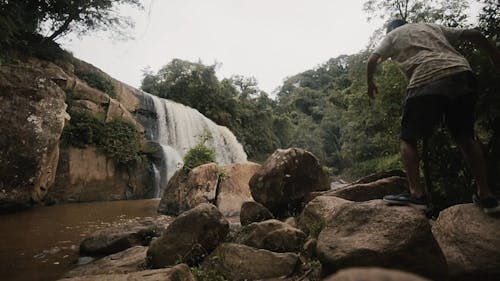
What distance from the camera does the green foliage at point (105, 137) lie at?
12.1 meters

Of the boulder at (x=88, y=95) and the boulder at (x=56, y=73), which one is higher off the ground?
the boulder at (x=56, y=73)

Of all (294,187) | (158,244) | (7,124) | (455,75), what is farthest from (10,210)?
(455,75)

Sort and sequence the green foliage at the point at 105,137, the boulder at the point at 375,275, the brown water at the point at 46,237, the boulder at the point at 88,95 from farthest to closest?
the boulder at the point at 88,95 → the green foliage at the point at 105,137 → the brown water at the point at 46,237 → the boulder at the point at 375,275

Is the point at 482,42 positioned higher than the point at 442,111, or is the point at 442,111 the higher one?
the point at 482,42

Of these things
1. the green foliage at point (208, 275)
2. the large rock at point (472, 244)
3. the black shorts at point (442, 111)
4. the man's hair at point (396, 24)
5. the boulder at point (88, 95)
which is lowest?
the green foliage at point (208, 275)

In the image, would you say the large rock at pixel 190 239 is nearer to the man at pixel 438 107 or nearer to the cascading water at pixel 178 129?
the man at pixel 438 107

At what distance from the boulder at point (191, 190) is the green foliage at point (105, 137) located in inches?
183

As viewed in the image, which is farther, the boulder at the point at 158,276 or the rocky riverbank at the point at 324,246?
the boulder at the point at 158,276

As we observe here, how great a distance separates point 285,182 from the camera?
5770 millimetres

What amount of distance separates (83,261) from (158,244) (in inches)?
51.5

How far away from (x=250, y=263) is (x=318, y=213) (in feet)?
4.32

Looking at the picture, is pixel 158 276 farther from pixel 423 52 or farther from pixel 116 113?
pixel 116 113

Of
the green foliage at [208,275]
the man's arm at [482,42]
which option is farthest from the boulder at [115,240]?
the man's arm at [482,42]

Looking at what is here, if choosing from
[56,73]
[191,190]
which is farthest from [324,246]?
[56,73]
